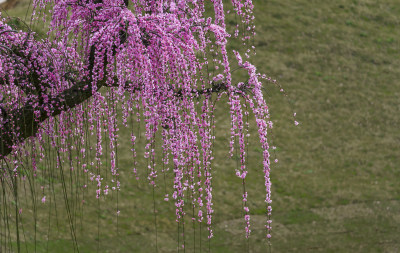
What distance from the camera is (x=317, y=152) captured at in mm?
17328

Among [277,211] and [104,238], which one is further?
[277,211]

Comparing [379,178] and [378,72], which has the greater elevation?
[378,72]

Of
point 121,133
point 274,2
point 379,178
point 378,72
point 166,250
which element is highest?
point 274,2

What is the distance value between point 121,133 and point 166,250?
619cm

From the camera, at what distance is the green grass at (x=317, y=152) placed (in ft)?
41.8

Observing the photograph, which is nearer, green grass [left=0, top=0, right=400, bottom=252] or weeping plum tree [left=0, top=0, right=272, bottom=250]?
weeping plum tree [left=0, top=0, right=272, bottom=250]

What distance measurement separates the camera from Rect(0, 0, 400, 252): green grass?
501 inches

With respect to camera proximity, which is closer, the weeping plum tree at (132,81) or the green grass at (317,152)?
the weeping plum tree at (132,81)

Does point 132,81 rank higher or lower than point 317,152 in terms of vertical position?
higher

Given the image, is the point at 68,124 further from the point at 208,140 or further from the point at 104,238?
the point at 104,238

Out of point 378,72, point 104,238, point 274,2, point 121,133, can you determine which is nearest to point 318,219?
point 104,238

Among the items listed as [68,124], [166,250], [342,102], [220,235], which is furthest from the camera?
[342,102]

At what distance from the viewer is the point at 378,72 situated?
21641 millimetres

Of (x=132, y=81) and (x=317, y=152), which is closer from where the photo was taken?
(x=132, y=81)
